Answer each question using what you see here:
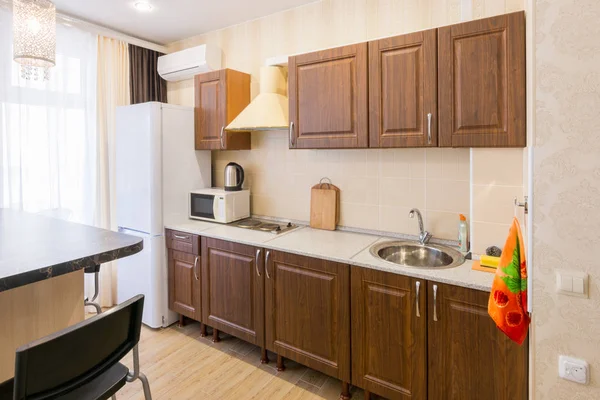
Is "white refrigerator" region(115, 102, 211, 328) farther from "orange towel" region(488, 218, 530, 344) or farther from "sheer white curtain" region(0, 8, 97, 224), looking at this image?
"orange towel" region(488, 218, 530, 344)

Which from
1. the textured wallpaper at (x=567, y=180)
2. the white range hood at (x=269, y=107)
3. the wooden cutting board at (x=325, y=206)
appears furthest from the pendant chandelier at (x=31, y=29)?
the textured wallpaper at (x=567, y=180)

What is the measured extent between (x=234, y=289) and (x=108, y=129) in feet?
6.66

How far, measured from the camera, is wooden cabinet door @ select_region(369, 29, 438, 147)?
194cm

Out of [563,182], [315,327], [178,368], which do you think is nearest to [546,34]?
[563,182]

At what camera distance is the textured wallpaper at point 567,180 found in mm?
1176

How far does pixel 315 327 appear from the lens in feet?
7.09

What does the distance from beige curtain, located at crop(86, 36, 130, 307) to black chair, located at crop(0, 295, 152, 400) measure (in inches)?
95.0

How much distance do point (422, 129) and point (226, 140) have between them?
64.4 inches

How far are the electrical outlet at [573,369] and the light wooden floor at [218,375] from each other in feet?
3.90

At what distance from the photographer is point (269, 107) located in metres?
2.57

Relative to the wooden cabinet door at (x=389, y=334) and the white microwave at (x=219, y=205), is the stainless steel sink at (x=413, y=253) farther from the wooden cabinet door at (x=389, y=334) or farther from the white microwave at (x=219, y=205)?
the white microwave at (x=219, y=205)

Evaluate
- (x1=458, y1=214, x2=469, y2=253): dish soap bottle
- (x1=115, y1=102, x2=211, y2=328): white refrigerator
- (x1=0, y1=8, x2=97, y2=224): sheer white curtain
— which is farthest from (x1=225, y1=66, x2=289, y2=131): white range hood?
(x1=0, y1=8, x2=97, y2=224): sheer white curtain

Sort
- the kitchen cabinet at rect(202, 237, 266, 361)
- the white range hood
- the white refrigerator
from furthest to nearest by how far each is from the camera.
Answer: the white refrigerator
the white range hood
the kitchen cabinet at rect(202, 237, 266, 361)

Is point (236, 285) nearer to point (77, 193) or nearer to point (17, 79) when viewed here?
point (77, 193)
